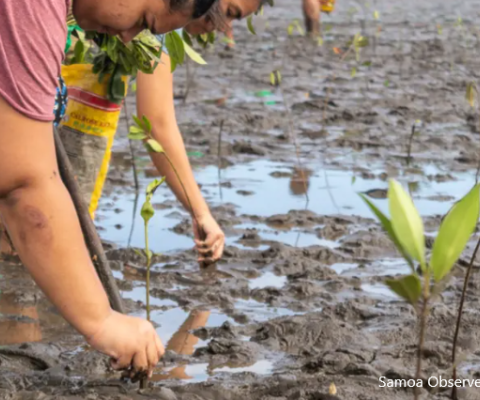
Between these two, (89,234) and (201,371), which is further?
(201,371)

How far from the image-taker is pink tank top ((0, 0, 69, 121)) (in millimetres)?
1807

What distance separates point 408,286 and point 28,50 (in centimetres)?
86

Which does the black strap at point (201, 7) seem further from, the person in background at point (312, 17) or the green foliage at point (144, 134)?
the person in background at point (312, 17)

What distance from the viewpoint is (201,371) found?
2803 millimetres

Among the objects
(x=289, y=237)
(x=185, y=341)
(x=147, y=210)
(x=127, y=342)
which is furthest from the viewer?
(x=289, y=237)

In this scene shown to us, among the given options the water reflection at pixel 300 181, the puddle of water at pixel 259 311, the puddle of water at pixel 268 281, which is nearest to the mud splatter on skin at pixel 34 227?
the puddle of water at pixel 259 311

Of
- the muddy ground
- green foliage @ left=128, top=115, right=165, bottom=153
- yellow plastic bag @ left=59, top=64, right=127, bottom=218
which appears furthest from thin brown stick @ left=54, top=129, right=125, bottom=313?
yellow plastic bag @ left=59, top=64, right=127, bottom=218

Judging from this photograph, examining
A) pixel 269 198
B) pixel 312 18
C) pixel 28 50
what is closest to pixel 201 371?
pixel 28 50

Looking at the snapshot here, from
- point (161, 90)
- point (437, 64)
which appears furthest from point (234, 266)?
point (437, 64)

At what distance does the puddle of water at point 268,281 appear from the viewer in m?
3.66

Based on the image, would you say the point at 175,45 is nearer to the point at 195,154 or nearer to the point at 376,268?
the point at 376,268

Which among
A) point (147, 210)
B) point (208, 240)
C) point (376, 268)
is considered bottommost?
point (376, 268)

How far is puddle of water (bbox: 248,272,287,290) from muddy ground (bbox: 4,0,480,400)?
1cm

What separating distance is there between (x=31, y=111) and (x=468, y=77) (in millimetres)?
7904
